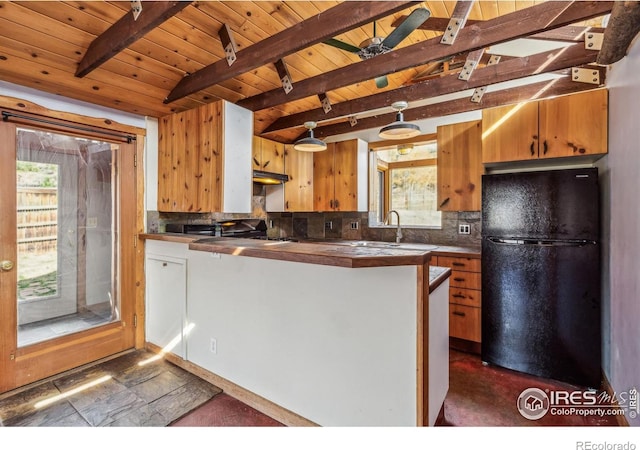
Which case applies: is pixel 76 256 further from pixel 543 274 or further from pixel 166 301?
pixel 543 274

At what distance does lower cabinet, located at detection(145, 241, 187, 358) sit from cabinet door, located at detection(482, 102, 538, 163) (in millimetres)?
2910

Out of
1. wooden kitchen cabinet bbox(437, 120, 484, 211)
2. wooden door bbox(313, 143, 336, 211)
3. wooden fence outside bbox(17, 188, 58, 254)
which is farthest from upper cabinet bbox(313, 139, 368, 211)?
wooden fence outside bbox(17, 188, 58, 254)

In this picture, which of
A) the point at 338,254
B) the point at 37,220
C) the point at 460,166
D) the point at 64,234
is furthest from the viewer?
the point at 460,166

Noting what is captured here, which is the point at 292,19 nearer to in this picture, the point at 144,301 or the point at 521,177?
the point at 521,177

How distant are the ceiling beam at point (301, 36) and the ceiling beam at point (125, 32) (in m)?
0.57

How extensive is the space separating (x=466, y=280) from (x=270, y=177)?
2.43 meters

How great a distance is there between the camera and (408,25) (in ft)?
5.75

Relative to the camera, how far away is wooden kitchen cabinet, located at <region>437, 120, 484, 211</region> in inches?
124

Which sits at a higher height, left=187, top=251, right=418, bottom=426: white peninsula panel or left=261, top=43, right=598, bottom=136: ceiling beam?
left=261, top=43, right=598, bottom=136: ceiling beam

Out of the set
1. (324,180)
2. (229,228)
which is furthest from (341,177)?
(229,228)

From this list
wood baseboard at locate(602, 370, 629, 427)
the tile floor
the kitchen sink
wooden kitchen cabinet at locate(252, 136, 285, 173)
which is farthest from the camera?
wooden kitchen cabinet at locate(252, 136, 285, 173)

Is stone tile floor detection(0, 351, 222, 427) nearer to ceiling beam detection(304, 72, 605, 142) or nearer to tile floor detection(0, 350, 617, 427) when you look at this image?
Answer: tile floor detection(0, 350, 617, 427)

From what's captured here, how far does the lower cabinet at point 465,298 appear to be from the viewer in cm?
285
